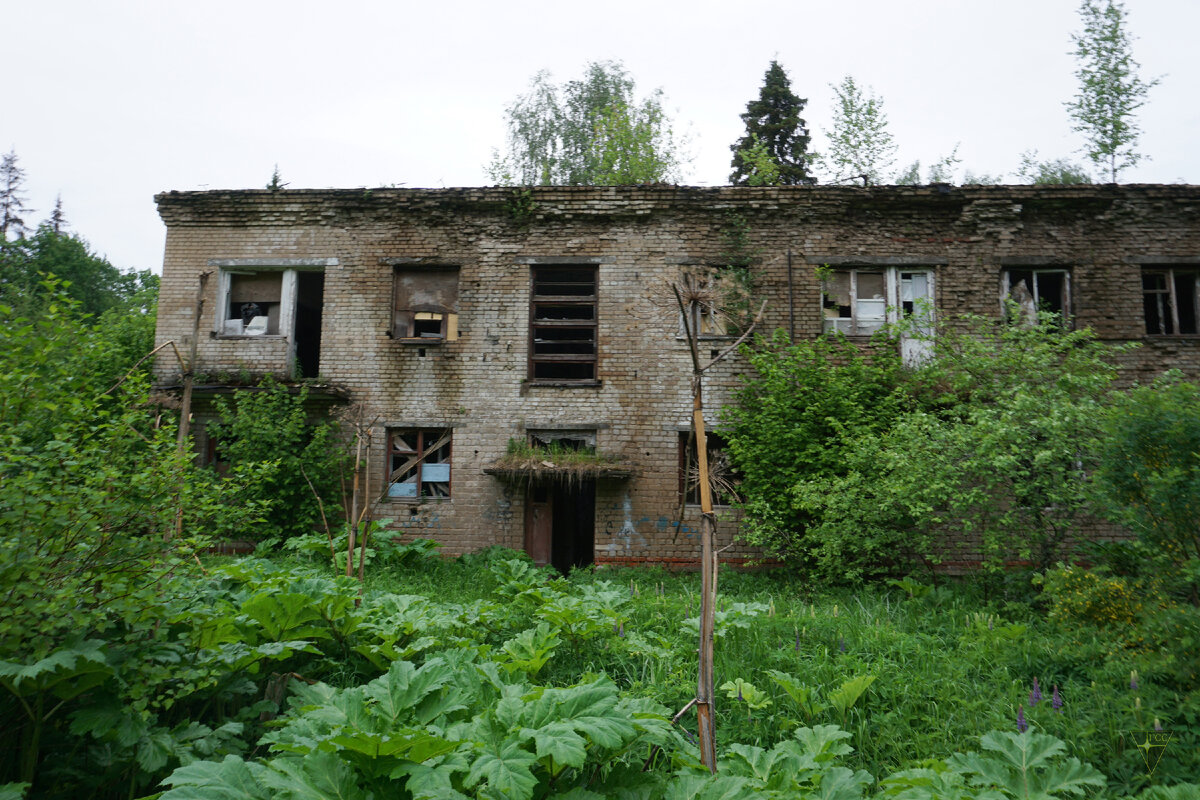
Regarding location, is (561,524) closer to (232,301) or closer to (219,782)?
(232,301)

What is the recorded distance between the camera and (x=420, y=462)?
13.5 meters

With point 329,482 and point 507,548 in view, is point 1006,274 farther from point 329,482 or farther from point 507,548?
point 329,482

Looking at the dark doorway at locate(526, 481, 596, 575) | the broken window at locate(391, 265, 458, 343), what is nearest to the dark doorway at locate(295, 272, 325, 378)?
the broken window at locate(391, 265, 458, 343)

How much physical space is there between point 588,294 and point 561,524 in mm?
5024

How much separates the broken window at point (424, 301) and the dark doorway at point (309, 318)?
196 cm

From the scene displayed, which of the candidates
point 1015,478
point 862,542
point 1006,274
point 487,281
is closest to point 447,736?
point 862,542

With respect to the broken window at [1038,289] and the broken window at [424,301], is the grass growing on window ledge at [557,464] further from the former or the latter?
the broken window at [1038,289]

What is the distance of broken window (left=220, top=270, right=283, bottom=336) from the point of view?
14188 millimetres

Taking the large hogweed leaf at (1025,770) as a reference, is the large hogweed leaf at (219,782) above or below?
above

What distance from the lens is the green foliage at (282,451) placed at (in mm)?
12508

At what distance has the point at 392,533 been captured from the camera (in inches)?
454

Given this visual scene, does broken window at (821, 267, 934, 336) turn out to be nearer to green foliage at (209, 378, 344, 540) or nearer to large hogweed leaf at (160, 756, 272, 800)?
green foliage at (209, 378, 344, 540)
